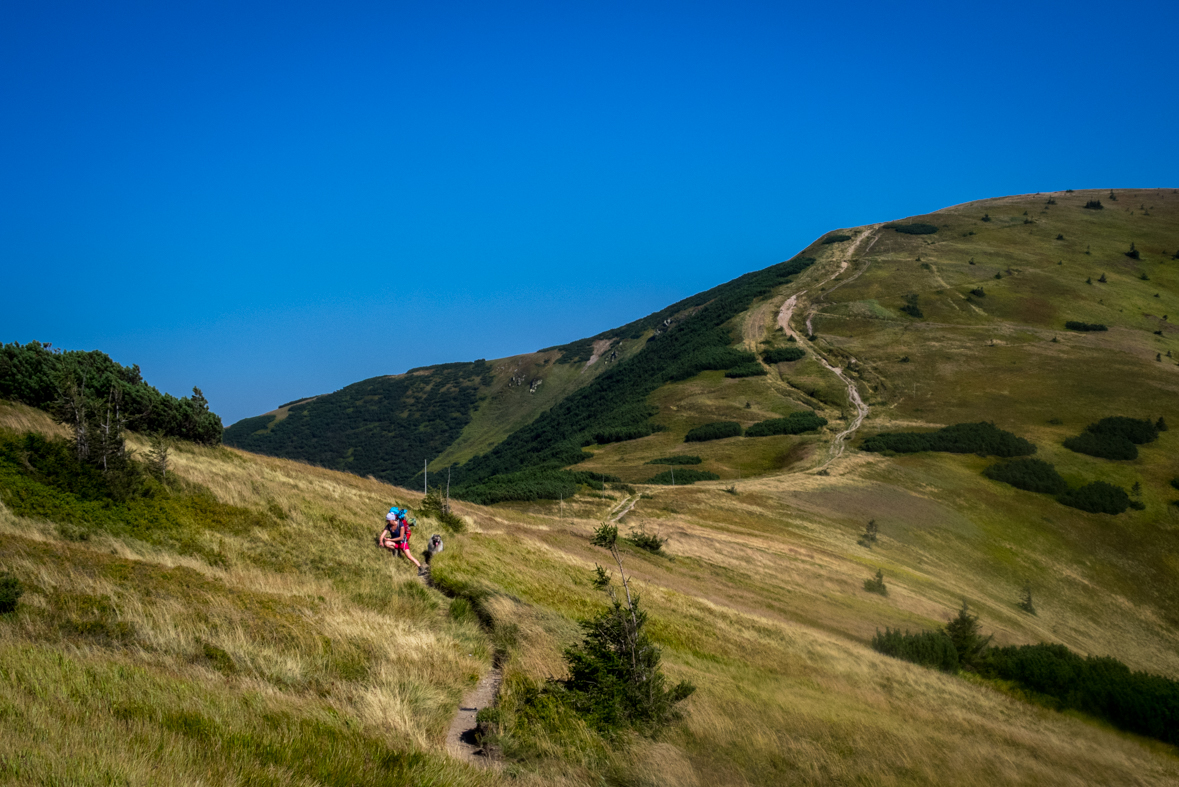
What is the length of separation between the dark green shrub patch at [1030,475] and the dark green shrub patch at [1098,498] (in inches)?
47.3

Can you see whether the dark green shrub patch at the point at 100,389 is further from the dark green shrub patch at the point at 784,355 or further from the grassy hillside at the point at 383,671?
the dark green shrub patch at the point at 784,355

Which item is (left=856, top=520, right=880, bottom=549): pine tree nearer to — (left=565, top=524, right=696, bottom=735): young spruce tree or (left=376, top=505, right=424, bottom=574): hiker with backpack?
(left=376, top=505, right=424, bottom=574): hiker with backpack

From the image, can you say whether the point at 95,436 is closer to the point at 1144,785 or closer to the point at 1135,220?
the point at 1144,785

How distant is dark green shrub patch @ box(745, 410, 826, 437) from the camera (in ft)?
244

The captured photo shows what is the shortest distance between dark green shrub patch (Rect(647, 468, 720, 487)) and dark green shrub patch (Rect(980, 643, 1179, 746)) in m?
36.7

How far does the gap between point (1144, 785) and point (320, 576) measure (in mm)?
14809

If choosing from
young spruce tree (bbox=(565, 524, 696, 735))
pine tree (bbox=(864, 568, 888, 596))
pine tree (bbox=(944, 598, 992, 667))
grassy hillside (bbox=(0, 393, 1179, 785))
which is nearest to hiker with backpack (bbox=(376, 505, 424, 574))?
grassy hillside (bbox=(0, 393, 1179, 785))

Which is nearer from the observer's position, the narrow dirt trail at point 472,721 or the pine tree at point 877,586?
the narrow dirt trail at point 472,721

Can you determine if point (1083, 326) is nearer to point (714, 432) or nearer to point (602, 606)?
point (714, 432)

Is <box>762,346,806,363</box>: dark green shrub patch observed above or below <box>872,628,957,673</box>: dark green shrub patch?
above

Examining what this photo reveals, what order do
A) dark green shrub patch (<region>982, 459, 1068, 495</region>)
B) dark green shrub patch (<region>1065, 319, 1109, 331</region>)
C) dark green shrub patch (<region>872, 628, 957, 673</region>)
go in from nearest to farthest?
1. dark green shrub patch (<region>872, 628, 957, 673</region>)
2. dark green shrub patch (<region>982, 459, 1068, 495</region>)
3. dark green shrub patch (<region>1065, 319, 1109, 331</region>)

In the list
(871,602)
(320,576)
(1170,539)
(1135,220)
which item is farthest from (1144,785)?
(1135,220)

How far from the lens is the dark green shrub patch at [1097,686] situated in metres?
16.7

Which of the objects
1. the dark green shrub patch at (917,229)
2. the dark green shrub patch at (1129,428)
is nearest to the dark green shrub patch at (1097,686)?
the dark green shrub patch at (1129,428)
